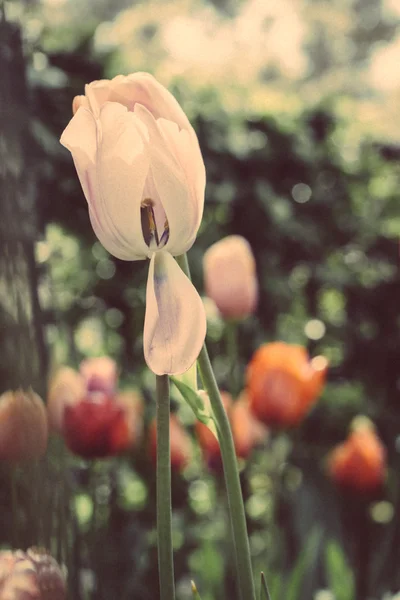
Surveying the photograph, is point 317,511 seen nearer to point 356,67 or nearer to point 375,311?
point 375,311

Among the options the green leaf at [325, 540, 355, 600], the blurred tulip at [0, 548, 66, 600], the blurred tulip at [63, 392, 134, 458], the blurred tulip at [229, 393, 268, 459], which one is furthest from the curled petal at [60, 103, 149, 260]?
the green leaf at [325, 540, 355, 600]

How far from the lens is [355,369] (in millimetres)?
1505

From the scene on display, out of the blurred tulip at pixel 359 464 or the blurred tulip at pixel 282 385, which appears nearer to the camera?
the blurred tulip at pixel 282 385

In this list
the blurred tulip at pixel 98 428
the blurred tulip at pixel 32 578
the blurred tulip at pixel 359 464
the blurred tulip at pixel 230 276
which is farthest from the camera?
the blurred tulip at pixel 359 464

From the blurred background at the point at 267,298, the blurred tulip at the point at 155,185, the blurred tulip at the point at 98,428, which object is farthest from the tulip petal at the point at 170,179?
the blurred background at the point at 267,298

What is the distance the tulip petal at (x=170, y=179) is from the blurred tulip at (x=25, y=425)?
0.27 ft

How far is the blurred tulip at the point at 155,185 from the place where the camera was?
29 centimetres

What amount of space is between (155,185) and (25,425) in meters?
0.10

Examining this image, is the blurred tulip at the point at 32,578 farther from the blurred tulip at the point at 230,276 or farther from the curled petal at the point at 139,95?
the blurred tulip at the point at 230,276

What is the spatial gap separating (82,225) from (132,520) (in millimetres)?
406

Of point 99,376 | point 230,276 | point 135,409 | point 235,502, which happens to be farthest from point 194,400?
point 135,409

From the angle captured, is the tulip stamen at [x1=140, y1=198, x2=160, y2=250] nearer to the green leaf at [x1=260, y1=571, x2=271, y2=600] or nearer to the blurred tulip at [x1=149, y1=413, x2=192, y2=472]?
the green leaf at [x1=260, y1=571, x2=271, y2=600]

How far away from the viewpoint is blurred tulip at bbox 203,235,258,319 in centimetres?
85

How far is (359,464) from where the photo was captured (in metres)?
1.07
